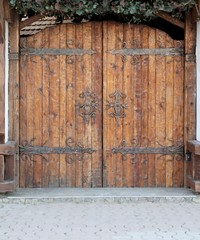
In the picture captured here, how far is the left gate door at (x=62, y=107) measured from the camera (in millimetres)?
7129

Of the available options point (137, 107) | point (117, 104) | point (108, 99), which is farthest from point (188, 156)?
point (108, 99)

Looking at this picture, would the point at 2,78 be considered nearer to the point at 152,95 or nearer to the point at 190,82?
the point at 152,95

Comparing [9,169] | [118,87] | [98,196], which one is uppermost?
[118,87]

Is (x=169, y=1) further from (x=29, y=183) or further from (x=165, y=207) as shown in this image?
(x=29, y=183)

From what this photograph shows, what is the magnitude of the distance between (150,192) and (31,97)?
2023mm

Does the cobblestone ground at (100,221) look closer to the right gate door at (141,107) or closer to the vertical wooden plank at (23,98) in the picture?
the right gate door at (141,107)

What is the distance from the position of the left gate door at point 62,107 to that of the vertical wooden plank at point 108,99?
71mm

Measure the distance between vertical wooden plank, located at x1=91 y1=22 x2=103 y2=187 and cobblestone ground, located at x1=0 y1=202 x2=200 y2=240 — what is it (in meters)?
0.77

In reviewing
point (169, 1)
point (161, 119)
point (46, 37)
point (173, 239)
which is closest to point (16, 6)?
point (46, 37)

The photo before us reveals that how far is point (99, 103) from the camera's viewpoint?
718 cm

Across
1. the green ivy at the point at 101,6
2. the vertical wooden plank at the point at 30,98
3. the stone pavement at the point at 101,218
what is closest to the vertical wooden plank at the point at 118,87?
A: the stone pavement at the point at 101,218

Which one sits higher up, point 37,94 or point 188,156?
point 37,94

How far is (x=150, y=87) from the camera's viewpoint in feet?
23.5

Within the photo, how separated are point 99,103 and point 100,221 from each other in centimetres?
199
